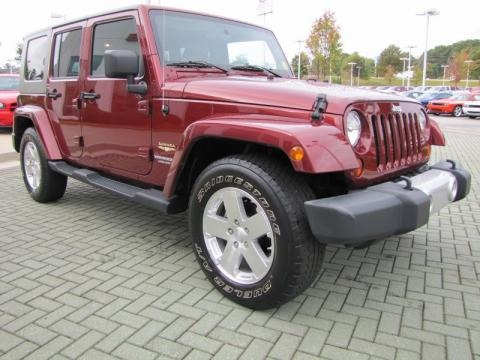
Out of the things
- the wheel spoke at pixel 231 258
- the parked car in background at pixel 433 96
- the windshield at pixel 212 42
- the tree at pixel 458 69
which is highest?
the tree at pixel 458 69

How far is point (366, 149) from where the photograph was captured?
2.67 metres

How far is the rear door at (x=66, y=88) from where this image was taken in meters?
4.36

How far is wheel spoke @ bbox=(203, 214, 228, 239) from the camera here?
9.44ft

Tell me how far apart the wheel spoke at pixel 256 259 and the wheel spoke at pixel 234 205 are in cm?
19

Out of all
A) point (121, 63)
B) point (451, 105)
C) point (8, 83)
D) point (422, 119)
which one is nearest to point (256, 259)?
point (121, 63)

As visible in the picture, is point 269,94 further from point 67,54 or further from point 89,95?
point 67,54

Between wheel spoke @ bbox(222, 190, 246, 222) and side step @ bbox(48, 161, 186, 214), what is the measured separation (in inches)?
24.2

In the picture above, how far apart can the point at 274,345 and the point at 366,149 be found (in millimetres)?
1232

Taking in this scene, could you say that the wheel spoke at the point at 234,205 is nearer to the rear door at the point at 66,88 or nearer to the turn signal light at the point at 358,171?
the turn signal light at the point at 358,171

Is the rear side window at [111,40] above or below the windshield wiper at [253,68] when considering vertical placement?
above

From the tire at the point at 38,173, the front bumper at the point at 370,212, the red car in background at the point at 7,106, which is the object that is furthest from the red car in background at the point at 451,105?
the front bumper at the point at 370,212

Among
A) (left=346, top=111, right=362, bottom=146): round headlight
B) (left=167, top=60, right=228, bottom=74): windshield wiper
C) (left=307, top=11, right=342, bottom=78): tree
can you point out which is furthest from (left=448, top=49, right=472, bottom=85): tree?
(left=346, top=111, right=362, bottom=146): round headlight

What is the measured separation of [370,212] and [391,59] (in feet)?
307

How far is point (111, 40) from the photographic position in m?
3.93
